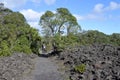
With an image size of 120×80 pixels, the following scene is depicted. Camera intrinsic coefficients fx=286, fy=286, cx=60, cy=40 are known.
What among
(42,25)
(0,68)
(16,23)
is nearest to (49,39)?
(42,25)

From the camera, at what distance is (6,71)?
30094 millimetres

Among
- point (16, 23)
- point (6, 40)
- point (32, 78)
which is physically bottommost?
point (32, 78)

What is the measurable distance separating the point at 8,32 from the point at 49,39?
1987 cm

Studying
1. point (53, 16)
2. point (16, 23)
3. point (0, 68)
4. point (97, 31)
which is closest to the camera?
point (0, 68)

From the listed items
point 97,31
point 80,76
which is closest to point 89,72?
point 80,76

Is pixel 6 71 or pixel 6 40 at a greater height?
pixel 6 40

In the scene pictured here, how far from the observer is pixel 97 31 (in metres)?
101

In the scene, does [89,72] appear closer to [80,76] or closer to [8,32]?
[80,76]

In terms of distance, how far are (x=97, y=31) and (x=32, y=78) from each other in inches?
2838

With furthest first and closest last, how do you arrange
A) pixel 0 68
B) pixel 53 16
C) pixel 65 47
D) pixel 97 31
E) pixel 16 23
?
pixel 97 31 < pixel 53 16 < pixel 16 23 < pixel 65 47 < pixel 0 68

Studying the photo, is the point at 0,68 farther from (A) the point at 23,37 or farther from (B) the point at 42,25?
(B) the point at 42,25

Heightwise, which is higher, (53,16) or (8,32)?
(53,16)

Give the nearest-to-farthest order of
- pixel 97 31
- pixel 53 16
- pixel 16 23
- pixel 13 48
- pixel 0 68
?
pixel 0 68, pixel 13 48, pixel 16 23, pixel 53 16, pixel 97 31

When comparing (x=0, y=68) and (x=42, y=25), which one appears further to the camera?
(x=42, y=25)
